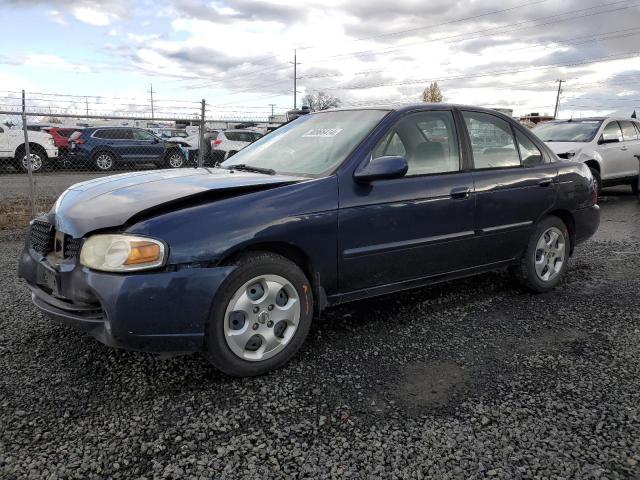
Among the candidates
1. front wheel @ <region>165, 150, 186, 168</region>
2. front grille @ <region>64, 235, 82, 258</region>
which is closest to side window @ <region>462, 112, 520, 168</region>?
front grille @ <region>64, 235, 82, 258</region>

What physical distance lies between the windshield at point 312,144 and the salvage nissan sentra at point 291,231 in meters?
0.02

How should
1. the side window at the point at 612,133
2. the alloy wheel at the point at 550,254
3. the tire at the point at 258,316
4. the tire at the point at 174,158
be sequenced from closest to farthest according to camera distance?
1. the tire at the point at 258,316
2. the alloy wheel at the point at 550,254
3. the side window at the point at 612,133
4. the tire at the point at 174,158

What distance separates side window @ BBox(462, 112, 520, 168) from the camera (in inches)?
165

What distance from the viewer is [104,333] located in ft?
9.09

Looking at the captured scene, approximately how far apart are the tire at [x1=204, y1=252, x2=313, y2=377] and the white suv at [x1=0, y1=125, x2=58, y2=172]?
43.4 feet

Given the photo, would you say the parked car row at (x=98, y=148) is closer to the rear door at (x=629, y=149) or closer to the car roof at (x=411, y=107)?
the rear door at (x=629, y=149)

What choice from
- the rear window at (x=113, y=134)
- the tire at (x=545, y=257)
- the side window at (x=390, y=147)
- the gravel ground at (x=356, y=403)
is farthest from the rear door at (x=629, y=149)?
the rear window at (x=113, y=134)

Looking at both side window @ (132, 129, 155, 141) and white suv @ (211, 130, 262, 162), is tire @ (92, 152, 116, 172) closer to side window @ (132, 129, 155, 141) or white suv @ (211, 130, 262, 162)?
side window @ (132, 129, 155, 141)

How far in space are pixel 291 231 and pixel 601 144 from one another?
9327 mm

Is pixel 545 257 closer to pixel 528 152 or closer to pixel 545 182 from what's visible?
pixel 545 182

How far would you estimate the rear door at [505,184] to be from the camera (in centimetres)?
415

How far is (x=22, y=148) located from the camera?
14.7m

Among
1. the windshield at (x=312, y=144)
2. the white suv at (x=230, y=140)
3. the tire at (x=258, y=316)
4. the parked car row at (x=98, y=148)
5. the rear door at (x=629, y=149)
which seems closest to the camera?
the tire at (x=258, y=316)

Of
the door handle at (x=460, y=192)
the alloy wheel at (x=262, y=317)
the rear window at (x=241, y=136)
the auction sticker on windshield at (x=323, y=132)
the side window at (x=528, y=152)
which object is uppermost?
the rear window at (x=241, y=136)
